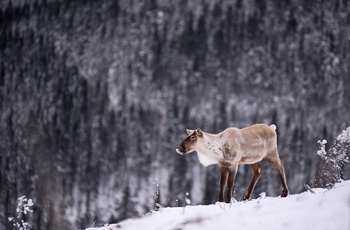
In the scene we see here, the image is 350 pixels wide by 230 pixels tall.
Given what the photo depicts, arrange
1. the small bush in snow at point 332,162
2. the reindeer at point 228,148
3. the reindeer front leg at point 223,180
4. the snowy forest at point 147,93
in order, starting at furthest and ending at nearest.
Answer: the snowy forest at point 147,93
the small bush in snow at point 332,162
the reindeer at point 228,148
the reindeer front leg at point 223,180

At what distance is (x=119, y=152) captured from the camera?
114 metres

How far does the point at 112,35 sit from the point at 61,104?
53.8 meters

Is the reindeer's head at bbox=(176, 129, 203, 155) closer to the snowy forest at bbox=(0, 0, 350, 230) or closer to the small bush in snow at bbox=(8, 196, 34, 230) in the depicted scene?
the small bush in snow at bbox=(8, 196, 34, 230)

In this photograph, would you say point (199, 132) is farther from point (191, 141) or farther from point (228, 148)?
point (228, 148)

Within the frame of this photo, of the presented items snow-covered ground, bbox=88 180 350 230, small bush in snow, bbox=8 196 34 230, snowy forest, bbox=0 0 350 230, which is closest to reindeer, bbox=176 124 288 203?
snow-covered ground, bbox=88 180 350 230

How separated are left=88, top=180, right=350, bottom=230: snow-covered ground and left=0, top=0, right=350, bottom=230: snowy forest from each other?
186 ft

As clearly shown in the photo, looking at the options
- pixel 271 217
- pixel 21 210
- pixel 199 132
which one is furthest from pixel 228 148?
pixel 21 210

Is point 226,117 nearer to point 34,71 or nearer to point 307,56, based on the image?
point 307,56

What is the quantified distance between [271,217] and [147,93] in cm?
13229

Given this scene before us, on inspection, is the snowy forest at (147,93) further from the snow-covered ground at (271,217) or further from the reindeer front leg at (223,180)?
the snow-covered ground at (271,217)

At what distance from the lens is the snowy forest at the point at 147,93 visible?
96750 millimetres

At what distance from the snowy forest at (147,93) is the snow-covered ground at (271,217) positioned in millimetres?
56837

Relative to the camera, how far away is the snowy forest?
9675cm

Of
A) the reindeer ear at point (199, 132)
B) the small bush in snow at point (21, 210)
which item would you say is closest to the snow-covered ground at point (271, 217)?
the reindeer ear at point (199, 132)
